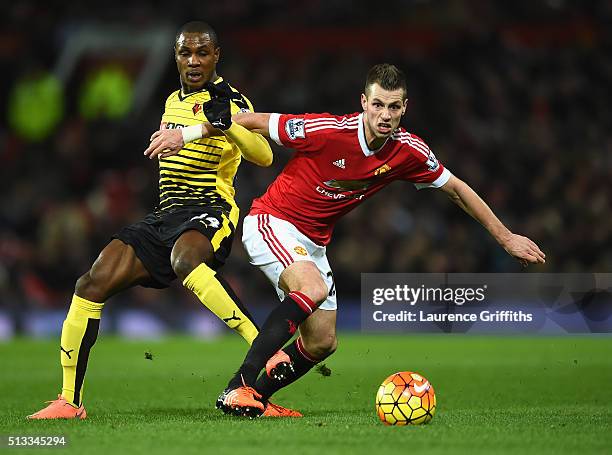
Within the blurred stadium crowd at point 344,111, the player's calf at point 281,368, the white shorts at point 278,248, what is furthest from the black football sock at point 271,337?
the blurred stadium crowd at point 344,111

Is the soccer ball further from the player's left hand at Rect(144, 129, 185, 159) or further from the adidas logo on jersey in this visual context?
the player's left hand at Rect(144, 129, 185, 159)

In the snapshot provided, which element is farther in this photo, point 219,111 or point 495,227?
point 495,227

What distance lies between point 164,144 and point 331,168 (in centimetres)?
102

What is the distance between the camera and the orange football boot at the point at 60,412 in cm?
629

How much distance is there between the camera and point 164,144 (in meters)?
6.14

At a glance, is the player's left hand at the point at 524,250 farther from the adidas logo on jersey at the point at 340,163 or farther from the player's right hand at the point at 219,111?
the player's right hand at the point at 219,111

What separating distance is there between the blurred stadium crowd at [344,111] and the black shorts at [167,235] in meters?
7.44

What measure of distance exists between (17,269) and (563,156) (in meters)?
7.42

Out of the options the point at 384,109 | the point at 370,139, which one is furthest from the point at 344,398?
the point at 384,109

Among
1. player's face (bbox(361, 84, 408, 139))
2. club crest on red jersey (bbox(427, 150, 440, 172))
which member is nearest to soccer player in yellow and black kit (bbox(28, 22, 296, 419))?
player's face (bbox(361, 84, 408, 139))

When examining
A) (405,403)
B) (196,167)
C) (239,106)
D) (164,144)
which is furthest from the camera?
(196,167)

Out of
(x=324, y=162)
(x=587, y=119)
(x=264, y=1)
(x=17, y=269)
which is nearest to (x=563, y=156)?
(x=587, y=119)

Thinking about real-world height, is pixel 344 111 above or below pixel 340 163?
above

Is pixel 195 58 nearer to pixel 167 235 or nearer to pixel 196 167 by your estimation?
pixel 196 167
